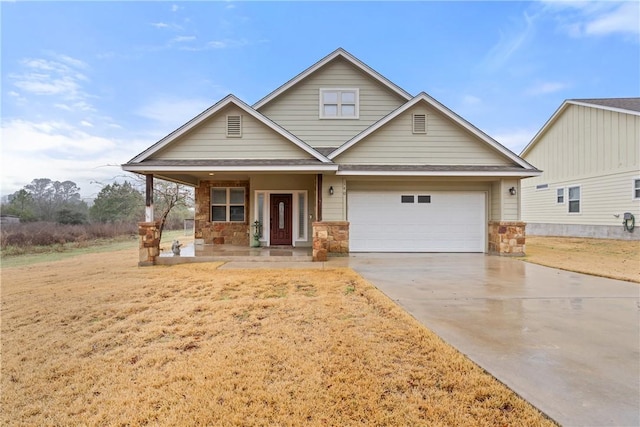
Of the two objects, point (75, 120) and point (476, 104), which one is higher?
point (476, 104)

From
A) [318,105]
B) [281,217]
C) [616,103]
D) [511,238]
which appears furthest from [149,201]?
[616,103]

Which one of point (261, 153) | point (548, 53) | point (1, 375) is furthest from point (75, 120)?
point (548, 53)

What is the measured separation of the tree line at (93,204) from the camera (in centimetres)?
2391

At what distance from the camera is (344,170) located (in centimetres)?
1080

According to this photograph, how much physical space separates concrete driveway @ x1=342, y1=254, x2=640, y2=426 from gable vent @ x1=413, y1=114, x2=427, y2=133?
17.1ft

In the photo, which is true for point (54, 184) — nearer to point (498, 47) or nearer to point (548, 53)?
point (498, 47)

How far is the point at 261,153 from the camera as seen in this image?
10344 mm

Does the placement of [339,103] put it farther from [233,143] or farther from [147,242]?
[147,242]

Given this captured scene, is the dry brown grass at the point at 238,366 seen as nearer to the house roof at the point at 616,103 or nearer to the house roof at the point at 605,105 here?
the house roof at the point at 605,105

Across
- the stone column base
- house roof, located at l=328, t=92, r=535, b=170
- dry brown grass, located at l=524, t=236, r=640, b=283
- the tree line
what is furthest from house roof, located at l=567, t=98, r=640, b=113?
the tree line

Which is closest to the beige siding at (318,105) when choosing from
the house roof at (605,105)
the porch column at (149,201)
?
the porch column at (149,201)

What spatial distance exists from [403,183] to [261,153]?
524 centimetres

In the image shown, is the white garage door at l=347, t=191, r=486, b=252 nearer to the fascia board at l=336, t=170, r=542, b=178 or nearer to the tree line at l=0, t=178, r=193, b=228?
the fascia board at l=336, t=170, r=542, b=178

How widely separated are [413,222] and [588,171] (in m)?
12.3
